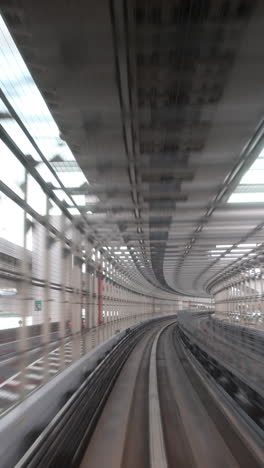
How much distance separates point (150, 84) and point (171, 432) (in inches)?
189

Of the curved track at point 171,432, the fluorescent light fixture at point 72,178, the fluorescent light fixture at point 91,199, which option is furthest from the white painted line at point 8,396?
the fluorescent light fixture at point 91,199

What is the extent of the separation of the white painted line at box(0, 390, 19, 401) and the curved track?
1.23m

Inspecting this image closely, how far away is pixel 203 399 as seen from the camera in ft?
27.3

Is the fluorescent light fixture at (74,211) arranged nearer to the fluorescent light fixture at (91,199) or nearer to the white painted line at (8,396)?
the fluorescent light fixture at (91,199)

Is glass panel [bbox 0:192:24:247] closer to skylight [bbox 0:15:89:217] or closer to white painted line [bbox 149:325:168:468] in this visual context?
skylight [bbox 0:15:89:217]

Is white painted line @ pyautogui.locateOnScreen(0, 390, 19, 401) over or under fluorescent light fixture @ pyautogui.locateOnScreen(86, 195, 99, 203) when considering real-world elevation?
under

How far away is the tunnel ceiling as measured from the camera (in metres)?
2.87

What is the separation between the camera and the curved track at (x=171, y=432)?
4.85 m

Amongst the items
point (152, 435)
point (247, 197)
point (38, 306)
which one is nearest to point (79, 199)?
point (38, 306)

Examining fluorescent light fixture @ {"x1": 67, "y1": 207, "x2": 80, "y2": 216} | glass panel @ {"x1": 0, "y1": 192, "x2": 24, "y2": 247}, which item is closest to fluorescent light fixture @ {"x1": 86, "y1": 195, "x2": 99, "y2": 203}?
fluorescent light fixture @ {"x1": 67, "y1": 207, "x2": 80, "y2": 216}

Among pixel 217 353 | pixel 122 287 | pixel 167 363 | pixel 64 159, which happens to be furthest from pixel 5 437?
pixel 122 287

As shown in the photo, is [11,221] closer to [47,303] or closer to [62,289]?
[47,303]

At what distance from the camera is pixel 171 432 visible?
6.01 metres

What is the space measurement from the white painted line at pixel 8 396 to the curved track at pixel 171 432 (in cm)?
123
